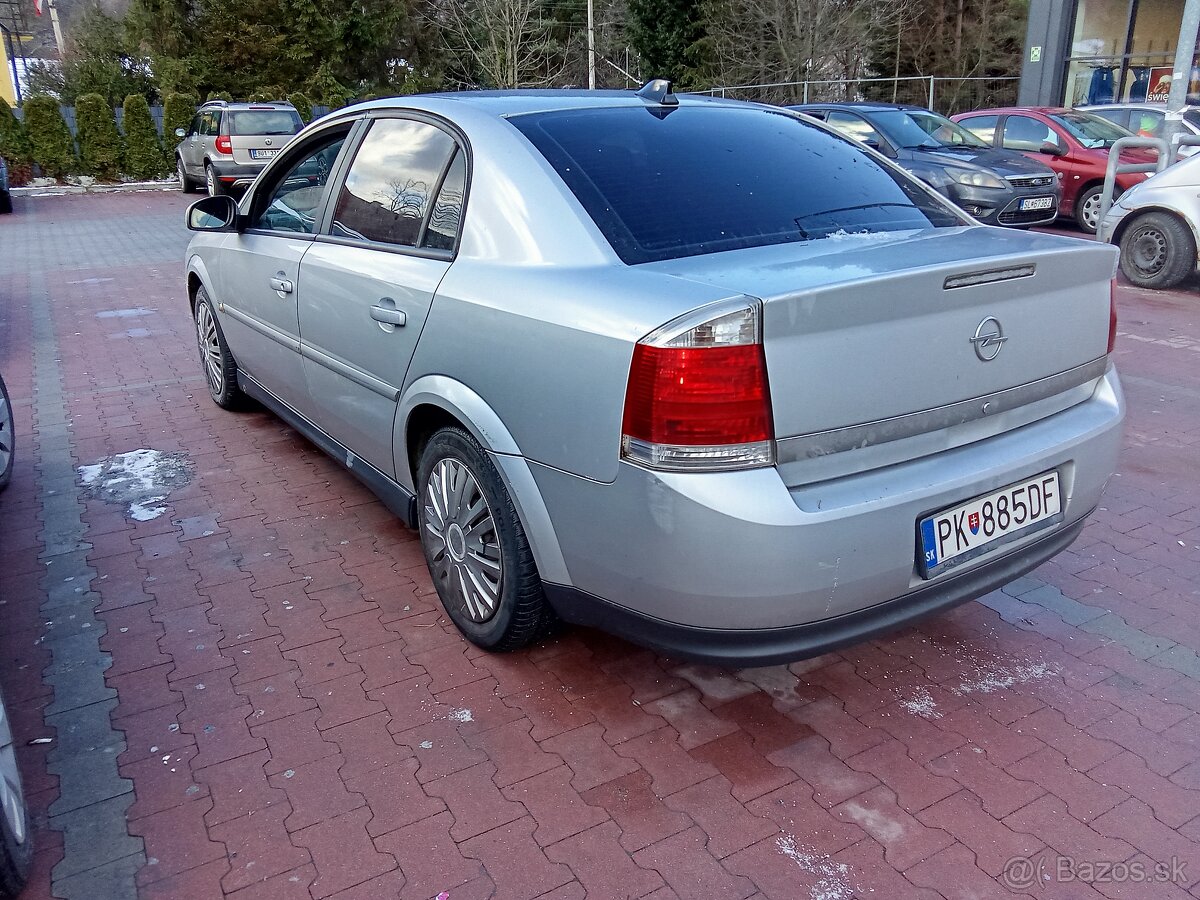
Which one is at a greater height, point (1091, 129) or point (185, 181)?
point (1091, 129)

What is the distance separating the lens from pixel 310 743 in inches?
108

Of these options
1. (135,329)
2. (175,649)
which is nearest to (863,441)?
(175,649)

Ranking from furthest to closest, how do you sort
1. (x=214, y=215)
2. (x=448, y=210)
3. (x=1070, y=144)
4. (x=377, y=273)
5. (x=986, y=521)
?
(x=1070, y=144)
(x=214, y=215)
(x=377, y=273)
(x=448, y=210)
(x=986, y=521)

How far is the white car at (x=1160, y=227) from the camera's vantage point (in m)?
8.58

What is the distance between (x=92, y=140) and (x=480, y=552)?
2618 centimetres

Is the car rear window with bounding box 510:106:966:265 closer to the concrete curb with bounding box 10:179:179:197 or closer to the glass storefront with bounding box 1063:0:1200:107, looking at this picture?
the glass storefront with bounding box 1063:0:1200:107

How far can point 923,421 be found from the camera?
2.46 metres

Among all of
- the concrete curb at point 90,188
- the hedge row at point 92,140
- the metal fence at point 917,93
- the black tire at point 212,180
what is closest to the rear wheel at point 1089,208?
the black tire at point 212,180

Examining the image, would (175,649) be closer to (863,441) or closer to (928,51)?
(863,441)

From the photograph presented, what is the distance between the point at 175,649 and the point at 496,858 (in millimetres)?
1538

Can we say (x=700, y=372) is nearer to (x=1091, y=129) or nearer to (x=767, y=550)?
(x=767, y=550)

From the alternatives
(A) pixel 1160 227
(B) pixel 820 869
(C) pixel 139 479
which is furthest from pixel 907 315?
(A) pixel 1160 227

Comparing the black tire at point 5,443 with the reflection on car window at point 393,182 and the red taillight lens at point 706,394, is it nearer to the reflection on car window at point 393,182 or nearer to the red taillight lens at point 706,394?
the reflection on car window at point 393,182

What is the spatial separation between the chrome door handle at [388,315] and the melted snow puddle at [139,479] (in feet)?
5.72
